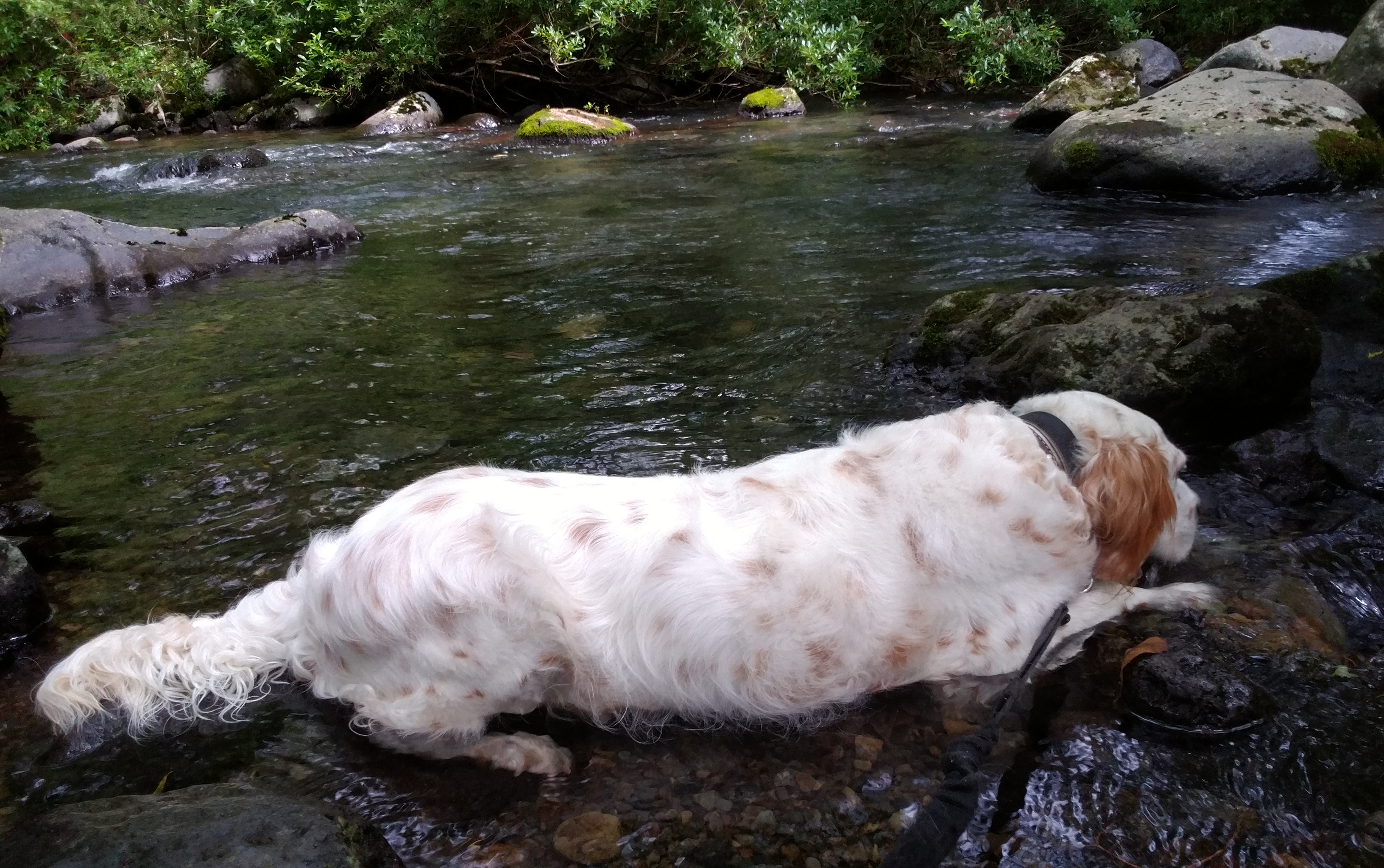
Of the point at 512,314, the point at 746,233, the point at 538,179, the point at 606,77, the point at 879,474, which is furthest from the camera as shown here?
the point at 606,77

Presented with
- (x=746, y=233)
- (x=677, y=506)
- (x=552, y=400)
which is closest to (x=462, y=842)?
(x=677, y=506)

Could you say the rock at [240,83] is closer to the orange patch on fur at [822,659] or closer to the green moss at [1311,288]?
the green moss at [1311,288]

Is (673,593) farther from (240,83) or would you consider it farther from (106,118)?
(240,83)

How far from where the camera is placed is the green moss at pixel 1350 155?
8562 mm

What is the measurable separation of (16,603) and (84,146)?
701 inches

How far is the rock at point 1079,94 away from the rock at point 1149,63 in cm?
134

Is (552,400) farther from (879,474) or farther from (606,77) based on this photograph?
(606,77)

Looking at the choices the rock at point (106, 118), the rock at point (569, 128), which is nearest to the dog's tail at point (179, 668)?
the rock at point (569, 128)

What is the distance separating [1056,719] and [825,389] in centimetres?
266

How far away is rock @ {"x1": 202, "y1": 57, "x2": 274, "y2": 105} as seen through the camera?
20.7 metres

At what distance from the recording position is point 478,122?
1855cm

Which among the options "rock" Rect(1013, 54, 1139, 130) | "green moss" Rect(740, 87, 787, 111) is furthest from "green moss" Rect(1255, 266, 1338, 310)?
"green moss" Rect(740, 87, 787, 111)

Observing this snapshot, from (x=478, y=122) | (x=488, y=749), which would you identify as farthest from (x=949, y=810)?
(x=478, y=122)

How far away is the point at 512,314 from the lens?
22.4 feet
